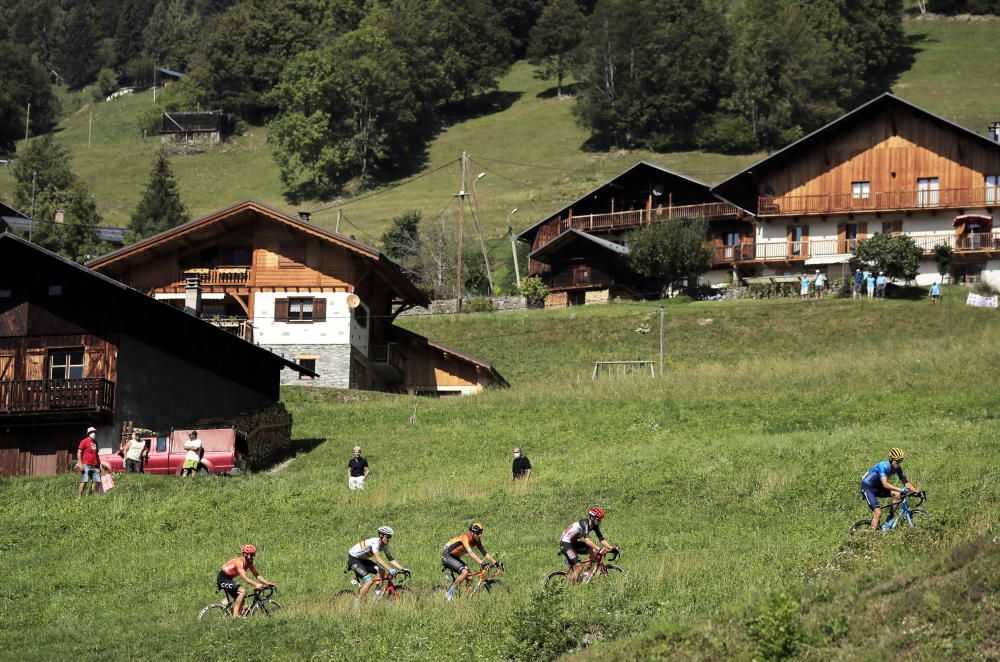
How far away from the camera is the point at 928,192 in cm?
7519

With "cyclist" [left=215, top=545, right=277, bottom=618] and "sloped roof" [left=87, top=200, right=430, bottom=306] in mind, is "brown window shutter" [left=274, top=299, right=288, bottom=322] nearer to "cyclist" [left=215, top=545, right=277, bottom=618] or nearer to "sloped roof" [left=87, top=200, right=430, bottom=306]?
"sloped roof" [left=87, top=200, right=430, bottom=306]

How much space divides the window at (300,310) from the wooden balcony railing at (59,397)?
18893 millimetres

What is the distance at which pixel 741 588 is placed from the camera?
2205cm

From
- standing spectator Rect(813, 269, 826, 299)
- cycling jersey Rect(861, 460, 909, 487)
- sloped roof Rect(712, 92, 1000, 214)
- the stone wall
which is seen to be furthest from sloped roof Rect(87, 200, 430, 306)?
cycling jersey Rect(861, 460, 909, 487)

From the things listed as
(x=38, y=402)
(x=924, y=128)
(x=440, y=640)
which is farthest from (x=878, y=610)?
(x=924, y=128)

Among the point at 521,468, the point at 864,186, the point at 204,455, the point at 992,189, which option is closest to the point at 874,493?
the point at 521,468

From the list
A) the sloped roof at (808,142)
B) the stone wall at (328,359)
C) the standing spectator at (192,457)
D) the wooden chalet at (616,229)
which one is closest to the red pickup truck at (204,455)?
the standing spectator at (192,457)

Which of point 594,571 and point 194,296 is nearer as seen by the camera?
point 594,571

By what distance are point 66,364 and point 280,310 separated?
1794cm

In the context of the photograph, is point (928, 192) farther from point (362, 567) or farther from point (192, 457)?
point (362, 567)

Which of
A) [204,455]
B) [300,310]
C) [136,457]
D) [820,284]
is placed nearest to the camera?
[136,457]

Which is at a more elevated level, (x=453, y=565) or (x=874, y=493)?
(x=874, y=493)

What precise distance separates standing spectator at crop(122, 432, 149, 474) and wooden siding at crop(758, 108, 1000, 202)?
160 feet

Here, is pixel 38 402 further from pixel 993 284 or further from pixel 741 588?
pixel 993 284
